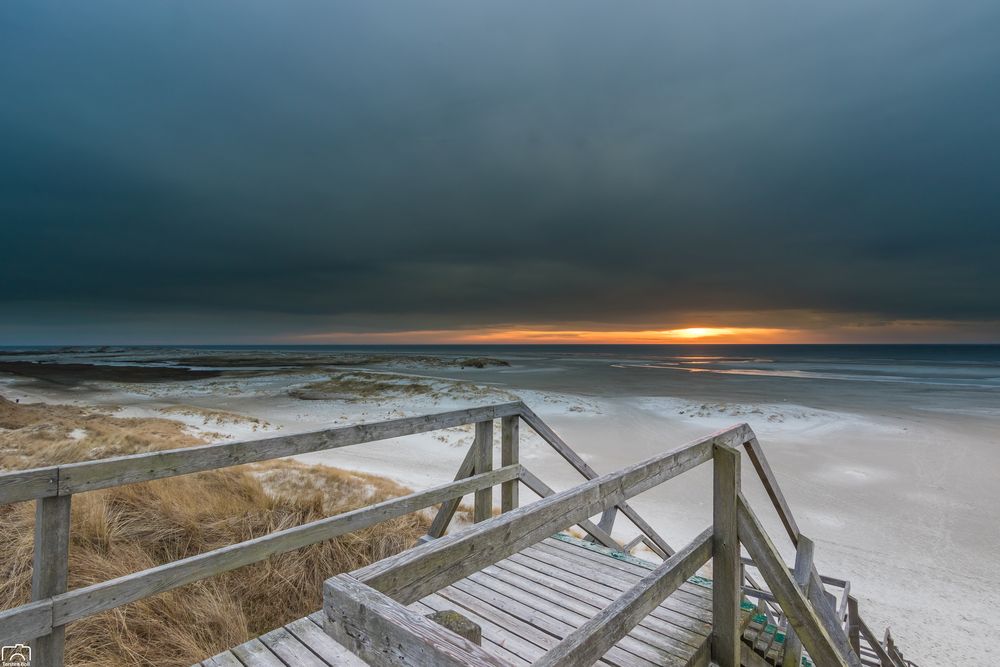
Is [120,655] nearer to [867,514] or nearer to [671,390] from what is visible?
[867,514]

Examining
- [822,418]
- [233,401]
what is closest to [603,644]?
[822,418]

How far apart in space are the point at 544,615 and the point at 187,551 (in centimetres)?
416

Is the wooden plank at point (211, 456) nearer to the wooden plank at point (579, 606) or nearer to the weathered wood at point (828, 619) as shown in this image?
the wooden plank at point (579, 606)

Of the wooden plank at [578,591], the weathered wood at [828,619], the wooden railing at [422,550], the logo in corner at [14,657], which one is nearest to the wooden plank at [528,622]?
the wooden plank at [578,591]

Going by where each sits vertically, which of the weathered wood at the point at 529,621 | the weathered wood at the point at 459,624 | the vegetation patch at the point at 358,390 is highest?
the weathered wood at the point at 459,624

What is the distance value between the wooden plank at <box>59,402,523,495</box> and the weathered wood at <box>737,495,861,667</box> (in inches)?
86.4

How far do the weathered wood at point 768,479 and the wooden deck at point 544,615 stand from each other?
1002 mm

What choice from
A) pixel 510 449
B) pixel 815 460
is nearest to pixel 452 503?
pixel 510 449

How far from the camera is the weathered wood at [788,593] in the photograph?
2453mm

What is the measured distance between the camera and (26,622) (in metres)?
2.05

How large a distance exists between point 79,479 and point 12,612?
56 cm

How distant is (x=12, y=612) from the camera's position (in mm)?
2000

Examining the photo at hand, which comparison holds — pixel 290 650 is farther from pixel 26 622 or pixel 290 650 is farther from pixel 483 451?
pixel 483 451

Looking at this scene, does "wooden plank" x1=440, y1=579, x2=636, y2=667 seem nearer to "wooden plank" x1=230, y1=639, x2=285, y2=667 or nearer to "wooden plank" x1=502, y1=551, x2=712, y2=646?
"wooden plank" x1=502, y1=551, x2=712, y2=646
